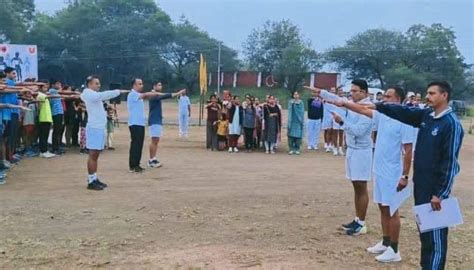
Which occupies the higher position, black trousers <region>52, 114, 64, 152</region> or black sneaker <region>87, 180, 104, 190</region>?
black trousers <region>52, 114, 64, 152</region>

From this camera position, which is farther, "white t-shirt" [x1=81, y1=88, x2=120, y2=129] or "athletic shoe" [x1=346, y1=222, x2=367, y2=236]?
"white t-shirt" [x1=81, y1=88, x2=120, y2=129]

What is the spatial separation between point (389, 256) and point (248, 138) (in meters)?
10.5

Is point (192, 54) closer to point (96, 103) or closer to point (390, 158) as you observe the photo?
point (96, 103)

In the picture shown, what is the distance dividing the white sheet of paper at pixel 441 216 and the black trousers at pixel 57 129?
34.9ft

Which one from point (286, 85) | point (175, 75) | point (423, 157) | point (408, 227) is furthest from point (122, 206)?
point (175, 75)

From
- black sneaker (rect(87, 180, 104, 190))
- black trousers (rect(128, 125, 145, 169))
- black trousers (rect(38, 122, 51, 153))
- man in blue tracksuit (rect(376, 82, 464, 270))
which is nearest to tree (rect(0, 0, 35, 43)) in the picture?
black trousers (rect(38, 122, 51, 153))

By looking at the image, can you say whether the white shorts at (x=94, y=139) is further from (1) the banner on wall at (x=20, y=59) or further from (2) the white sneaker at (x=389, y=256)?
(1) the banner on wall at (x=20, y=59)

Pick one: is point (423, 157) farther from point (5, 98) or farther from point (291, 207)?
point (5, 98)

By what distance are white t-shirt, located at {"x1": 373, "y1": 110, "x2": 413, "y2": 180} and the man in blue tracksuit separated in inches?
29.2

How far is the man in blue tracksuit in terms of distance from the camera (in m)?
4.55

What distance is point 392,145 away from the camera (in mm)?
5656

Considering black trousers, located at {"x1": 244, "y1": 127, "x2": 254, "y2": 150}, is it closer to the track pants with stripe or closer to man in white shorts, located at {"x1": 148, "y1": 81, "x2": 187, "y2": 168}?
man in white shorts, located at {"x1": 148, "y1": 81, "x2": 187, "y2": 168}

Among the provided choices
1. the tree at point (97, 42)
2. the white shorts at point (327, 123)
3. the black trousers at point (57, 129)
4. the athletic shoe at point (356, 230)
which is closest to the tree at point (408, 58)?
the tree at point (97, 42)

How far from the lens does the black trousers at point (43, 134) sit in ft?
42.4
